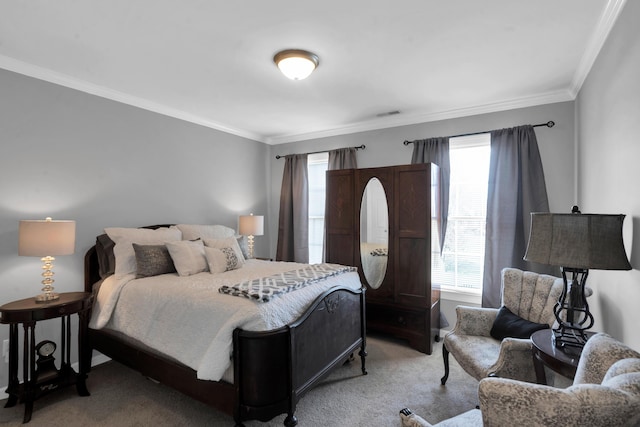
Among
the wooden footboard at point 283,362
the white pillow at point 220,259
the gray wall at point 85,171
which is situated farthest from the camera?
the white pillow at point 220,259

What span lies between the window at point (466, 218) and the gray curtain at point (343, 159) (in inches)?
50.2

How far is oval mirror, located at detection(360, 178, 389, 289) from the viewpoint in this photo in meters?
3.67

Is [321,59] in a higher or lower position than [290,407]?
higher

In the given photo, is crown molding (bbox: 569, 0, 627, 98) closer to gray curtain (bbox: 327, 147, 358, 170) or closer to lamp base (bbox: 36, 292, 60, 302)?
gray curtain (bbox: 327, 147, 358, 170)

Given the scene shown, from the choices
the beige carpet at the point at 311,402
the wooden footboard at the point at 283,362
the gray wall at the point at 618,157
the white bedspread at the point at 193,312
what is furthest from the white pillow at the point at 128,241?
the gray wall at the point at 618,157

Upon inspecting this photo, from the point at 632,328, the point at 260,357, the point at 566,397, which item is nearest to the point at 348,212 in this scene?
the point at 260,357

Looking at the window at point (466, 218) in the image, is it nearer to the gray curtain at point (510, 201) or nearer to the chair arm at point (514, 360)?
the gray curtain at point (510, 201)

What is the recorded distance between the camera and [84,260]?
118 inches

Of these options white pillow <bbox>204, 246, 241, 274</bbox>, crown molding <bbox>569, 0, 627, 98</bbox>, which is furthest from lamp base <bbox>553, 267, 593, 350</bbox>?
white pillow <bbox>204, 246, 241, 274</bbox>

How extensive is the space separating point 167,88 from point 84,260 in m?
1.83

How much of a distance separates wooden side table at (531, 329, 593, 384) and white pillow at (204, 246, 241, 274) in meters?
2.49

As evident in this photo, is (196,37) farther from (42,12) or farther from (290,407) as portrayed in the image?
(290,407)

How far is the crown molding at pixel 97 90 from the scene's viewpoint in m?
2.60

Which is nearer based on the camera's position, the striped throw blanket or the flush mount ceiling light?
the striped throw blanket
